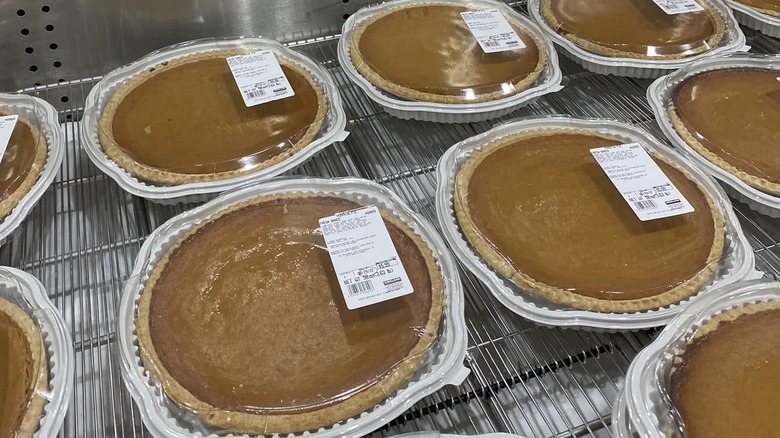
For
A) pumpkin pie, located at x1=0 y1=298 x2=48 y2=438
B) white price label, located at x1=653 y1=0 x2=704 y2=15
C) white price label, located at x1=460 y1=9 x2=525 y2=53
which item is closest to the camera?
pumpkin pie, located at x1=0 y1=298 x2=48 y2=438

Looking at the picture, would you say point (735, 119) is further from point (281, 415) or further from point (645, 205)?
point (281, 415)

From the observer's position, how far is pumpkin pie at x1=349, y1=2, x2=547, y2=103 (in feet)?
5.07

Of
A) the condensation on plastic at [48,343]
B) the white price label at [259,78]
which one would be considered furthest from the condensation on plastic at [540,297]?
the condensation on plastic at [48,343]

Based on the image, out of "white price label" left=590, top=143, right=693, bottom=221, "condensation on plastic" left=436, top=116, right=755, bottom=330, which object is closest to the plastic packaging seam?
"condensation on plastic" left=436, top=116, right=755, bottom=330

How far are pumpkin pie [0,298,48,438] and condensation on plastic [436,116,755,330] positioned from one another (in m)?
0.78

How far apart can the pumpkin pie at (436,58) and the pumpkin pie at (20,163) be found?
80 cm

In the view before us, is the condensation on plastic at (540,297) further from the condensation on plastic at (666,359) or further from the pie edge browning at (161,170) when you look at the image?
the pie edge browning at (161,170)

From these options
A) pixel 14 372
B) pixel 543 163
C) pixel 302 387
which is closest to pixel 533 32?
pixel 543 163

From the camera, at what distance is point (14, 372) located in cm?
97

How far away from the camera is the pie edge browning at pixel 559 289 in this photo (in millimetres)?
1128

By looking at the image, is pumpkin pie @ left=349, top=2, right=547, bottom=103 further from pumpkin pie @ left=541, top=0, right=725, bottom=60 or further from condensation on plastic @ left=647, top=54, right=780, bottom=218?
condensation on plastic @ left=647, top=54, right=780, bottom=218

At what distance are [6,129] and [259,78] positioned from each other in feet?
1.92

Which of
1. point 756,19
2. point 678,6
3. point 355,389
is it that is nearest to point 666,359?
point 355,389

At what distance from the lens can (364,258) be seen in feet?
3.71
